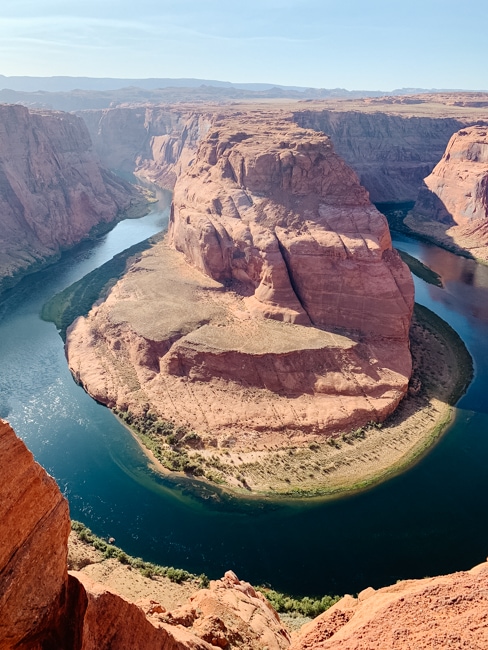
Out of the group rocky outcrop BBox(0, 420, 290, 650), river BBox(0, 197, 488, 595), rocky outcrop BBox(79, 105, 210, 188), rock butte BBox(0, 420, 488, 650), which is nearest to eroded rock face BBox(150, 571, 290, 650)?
rock butte BBox(0, 420, 488, 650)

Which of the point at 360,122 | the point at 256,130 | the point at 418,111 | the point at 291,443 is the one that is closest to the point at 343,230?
the point at 291,443

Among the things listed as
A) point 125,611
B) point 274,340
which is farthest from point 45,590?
point 274,340

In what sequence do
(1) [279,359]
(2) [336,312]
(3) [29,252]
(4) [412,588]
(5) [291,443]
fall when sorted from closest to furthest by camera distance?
(4) [412,588]
(5) [291,443]
(1) [279,359]
(2) [336,312]
(3) [29,252]

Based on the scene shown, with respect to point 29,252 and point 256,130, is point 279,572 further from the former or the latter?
point 29,252

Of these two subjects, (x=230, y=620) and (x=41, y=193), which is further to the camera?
(x=41, y=193)

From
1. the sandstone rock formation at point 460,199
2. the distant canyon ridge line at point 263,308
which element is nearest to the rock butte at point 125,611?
the distant canyon ridge line at point 263,308

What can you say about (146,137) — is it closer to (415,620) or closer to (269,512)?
(269,512)
